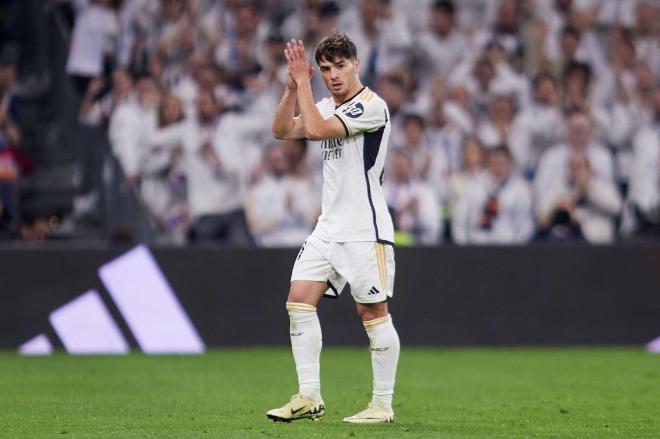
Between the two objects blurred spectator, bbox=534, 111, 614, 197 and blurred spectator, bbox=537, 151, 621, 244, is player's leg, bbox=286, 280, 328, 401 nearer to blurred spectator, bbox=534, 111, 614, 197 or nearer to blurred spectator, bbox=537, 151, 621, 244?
blurred spectator, bbox=537, 151, 621, 244

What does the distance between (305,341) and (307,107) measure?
1.34 m

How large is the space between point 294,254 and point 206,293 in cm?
103

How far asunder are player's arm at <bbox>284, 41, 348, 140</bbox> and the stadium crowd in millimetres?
6664

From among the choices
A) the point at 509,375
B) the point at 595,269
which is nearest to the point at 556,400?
the point at 509,375

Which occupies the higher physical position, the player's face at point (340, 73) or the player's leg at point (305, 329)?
the player's face at point (340, 73)

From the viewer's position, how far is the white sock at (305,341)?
702 centimetres

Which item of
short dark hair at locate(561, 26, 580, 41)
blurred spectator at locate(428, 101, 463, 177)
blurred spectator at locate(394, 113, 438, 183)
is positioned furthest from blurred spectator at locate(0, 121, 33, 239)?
short dark hair at locate(561, 26, 580, 41)

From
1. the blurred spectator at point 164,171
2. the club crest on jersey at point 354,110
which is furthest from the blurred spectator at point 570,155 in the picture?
the club crest on jersey at point 354,110

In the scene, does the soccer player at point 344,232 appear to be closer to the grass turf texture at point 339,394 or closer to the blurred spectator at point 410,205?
the grass turf texture at point 339,394

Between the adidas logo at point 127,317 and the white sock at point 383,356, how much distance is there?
602 centimetres

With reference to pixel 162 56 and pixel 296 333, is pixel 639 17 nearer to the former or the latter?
pixel 162 56

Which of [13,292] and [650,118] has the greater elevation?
[650,118]

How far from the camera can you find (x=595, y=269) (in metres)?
13.3

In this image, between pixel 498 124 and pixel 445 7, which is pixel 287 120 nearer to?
pixel 498 124
